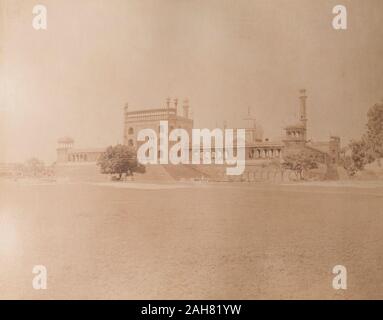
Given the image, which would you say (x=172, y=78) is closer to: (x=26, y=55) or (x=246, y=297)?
(x=26, y=55)

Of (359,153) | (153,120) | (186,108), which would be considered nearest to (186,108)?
(186,108)

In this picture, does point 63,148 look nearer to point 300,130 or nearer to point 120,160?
point 120,160

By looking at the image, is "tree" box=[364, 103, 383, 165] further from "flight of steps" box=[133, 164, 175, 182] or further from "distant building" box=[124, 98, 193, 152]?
"flight of steps" box=[133, 164, 175, 182]

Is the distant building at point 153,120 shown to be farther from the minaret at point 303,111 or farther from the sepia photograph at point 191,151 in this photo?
the minaret at point 303,111

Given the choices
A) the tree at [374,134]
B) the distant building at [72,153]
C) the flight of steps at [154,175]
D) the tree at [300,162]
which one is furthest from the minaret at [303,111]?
the distant building at [72,153]

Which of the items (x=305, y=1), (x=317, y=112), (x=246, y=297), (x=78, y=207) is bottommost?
(x=246, y=297)

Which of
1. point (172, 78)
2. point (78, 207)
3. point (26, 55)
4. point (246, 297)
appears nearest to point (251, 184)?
point (246, 297)
